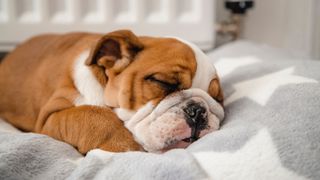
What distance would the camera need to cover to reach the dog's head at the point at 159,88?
3.08ft

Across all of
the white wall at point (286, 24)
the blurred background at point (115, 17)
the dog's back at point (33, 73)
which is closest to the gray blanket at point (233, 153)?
the dog's back at point (33, 73)

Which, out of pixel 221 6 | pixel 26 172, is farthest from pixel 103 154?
pixel 221 6

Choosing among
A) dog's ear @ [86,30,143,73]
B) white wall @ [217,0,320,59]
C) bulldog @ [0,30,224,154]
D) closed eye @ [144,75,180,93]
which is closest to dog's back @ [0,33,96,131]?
bulldog @ [0,30,224,154]

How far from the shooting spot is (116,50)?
110 cm

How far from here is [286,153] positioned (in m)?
0.78

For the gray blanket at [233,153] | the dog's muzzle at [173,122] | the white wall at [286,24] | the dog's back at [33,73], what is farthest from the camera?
the white wall at [286,24]

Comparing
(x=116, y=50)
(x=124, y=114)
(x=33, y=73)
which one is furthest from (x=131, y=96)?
(x=33, y=73)

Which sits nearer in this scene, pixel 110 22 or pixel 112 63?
pixel 112 63

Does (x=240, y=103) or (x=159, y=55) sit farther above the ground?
(x=159, y=55)

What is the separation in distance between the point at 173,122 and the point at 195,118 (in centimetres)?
5

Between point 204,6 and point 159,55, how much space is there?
0.72 m

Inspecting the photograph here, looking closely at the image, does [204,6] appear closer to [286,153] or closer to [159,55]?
[159,55]

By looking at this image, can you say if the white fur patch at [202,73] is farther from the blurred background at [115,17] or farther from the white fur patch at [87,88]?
the blurred background at [115,17]

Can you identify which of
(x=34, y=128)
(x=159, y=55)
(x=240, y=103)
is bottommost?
(x=34, y=128)
